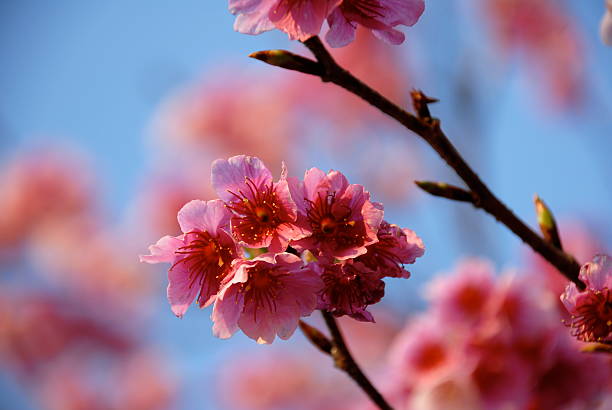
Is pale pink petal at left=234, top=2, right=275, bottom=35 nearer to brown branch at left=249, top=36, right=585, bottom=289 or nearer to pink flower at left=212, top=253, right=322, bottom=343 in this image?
brown branch at left=249, top=36, right=585, bottom=289

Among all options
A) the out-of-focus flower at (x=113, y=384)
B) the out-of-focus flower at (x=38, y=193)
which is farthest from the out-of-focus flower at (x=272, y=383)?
the out-of-focus flower at (x=38, y=193)

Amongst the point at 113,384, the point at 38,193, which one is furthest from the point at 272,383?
the point at 38,193

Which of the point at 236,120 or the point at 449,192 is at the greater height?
the point at 236,120

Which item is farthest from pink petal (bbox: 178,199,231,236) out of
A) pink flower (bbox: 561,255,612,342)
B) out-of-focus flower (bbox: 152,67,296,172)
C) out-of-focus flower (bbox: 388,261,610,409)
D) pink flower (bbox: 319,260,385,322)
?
out-of-focus flower (bbox: 152,67,296,172)

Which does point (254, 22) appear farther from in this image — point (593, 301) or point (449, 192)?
point (593, 301)

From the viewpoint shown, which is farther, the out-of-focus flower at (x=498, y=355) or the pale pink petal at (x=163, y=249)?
the out-of-focus flower at (x=498, y=355)

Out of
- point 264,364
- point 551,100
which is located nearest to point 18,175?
point 264,364

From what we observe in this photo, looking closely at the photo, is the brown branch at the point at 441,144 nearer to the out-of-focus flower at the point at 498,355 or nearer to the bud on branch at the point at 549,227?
the bud on branch at the point at 549,227

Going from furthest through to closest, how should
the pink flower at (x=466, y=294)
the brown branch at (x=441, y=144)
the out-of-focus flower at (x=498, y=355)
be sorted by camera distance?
1. the pink flower at (x=466, y=294)
2. the out-of-focus flower at (x=498, y=355)
3. the brown branch at (x=441, y=144)
